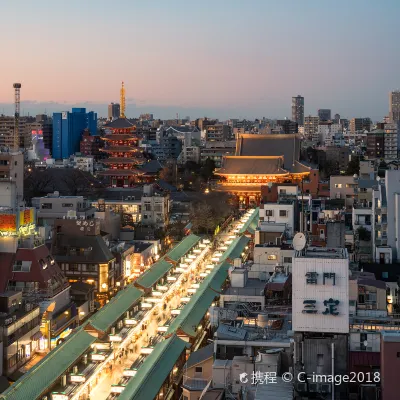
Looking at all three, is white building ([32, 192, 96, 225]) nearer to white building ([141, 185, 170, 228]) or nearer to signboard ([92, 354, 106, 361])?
white building ([141, 185, 170, 228])

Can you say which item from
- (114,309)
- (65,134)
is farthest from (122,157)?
(114,309)

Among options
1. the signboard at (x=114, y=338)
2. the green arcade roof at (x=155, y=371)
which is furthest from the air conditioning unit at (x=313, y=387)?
the signboard at (x=114, y=338)

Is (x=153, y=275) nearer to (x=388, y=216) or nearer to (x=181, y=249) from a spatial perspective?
(x=181, y=249)

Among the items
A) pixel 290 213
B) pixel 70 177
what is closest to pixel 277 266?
pixel 290 213

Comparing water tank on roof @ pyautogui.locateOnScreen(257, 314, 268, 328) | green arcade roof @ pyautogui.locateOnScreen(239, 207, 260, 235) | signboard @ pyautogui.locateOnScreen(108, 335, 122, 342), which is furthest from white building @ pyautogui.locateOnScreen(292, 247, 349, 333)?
green arcade roof @ pyautogui.locateOnScreen(239, 207, 260, 235)

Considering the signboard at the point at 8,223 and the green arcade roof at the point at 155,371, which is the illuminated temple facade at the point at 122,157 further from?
the green arcade roof at the point at 155,371

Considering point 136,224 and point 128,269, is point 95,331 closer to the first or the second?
point 128,269
